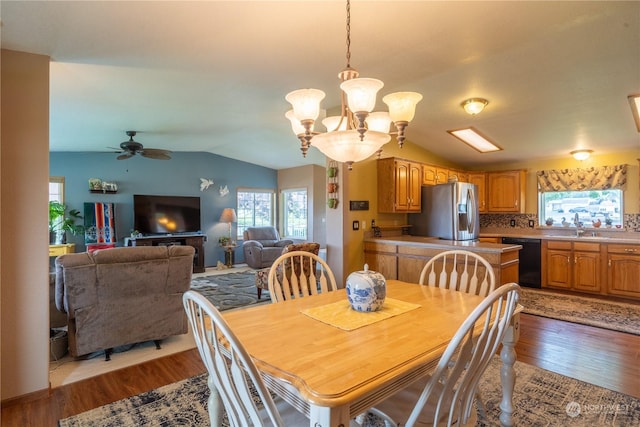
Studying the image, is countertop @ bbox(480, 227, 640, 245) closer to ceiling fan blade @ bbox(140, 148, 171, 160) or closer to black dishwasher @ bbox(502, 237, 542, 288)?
black dishwasher @ bbox(502, 237, 542, 288)

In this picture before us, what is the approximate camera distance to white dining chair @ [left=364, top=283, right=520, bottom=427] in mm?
1066

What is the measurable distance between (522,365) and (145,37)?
3633mm

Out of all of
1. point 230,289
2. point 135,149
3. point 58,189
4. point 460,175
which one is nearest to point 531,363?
point 460,175

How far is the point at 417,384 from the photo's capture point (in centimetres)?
159

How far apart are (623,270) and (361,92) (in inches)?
192

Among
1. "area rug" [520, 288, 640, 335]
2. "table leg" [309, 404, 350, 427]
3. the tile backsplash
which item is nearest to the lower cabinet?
"area rug" [520, 288, 640, 335]

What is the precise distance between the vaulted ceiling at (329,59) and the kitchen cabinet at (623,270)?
4.81 feet

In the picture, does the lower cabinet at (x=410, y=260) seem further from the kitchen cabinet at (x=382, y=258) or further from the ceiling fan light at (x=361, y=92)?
the ceiling fan light at (x=361, y=92)

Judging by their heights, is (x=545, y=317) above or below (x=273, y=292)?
below

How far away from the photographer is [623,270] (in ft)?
14.2

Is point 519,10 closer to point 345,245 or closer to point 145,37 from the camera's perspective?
point 145,37

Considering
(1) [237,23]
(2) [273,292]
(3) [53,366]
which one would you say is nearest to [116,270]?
(3) [53,366]

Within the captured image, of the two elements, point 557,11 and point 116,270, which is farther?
Result: point 116,270

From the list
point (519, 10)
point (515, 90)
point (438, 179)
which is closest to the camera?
point (519, 10)
